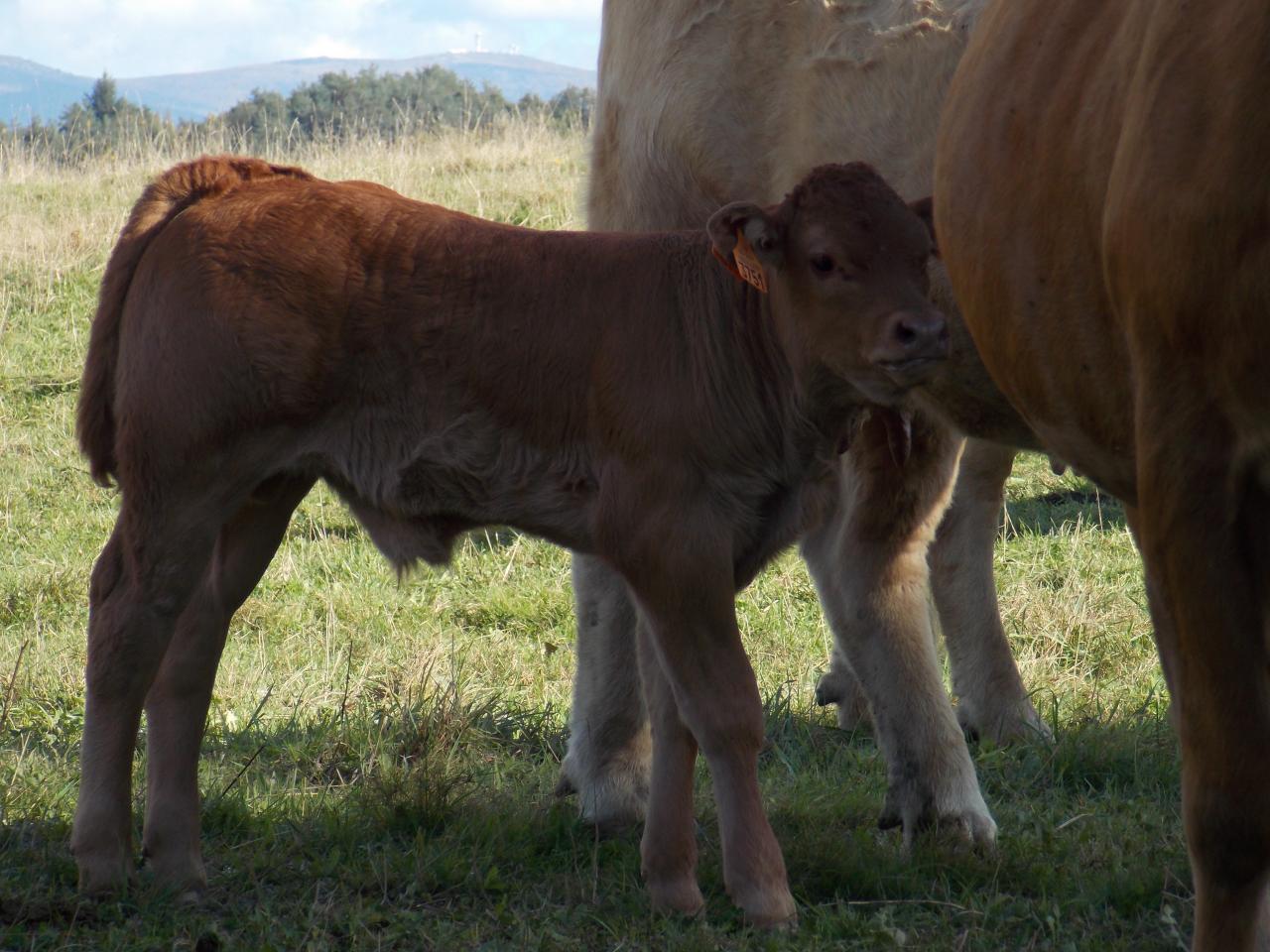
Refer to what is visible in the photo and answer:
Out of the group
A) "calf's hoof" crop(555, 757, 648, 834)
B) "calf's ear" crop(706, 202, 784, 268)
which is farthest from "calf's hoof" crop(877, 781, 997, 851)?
"calf's ear" crop(706, 202, 784, 268)

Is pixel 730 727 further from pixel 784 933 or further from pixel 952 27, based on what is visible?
pixel 952 27

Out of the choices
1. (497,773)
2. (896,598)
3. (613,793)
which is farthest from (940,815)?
(497,773)

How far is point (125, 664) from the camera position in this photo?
3254 millimetres

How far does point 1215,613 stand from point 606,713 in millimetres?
2058

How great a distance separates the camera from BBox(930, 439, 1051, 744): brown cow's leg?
4840 mm

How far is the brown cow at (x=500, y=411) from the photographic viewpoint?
3061 millimetres

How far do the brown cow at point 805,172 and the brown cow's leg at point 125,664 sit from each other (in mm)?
1165

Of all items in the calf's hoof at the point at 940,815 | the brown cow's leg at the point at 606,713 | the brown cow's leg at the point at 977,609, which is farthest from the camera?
the brown cow's leg at the point at 977,609

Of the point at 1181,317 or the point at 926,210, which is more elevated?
the point at 926,210

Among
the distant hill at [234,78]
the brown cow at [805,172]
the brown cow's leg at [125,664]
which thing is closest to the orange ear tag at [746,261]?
the brown cow at [805,172]

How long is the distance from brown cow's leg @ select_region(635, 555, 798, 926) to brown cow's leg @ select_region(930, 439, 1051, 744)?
181 centimetres

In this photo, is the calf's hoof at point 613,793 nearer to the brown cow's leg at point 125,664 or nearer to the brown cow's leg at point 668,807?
the brown cow's leg at point 668,807

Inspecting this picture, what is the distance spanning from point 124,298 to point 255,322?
394mm

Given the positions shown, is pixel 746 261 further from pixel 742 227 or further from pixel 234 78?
pixel 234 78
